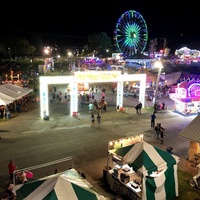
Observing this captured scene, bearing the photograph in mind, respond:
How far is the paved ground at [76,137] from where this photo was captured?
43.3ft

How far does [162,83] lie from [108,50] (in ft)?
202

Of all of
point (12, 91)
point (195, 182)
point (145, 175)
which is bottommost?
point (195, 182)

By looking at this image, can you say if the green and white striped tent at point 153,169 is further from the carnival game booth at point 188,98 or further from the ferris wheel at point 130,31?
the ferris wheel at point 130,31

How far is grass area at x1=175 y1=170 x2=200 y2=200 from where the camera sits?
10531 millimetres

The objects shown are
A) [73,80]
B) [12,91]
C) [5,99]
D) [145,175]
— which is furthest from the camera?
[12,91]

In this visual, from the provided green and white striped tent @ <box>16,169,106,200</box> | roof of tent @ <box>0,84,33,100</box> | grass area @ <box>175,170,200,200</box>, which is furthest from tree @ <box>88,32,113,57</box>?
green and white striped tent @ <box>16,169,106,200</box>

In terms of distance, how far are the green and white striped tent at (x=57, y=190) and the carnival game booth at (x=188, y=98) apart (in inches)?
706

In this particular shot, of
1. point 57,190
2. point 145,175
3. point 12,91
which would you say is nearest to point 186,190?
point 145,175

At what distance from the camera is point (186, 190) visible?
434 inches

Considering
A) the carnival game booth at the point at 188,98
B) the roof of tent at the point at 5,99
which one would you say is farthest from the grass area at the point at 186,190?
the roof of tent at the point at 5,99

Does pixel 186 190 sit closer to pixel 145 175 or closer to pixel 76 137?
pixel 145 175

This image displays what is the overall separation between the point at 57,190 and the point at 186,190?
21.0 feet

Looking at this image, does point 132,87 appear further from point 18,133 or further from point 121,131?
point 18,133

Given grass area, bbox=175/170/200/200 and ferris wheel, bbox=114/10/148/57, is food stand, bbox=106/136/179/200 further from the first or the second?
ferris wheel, bbox=114/10/148/57
